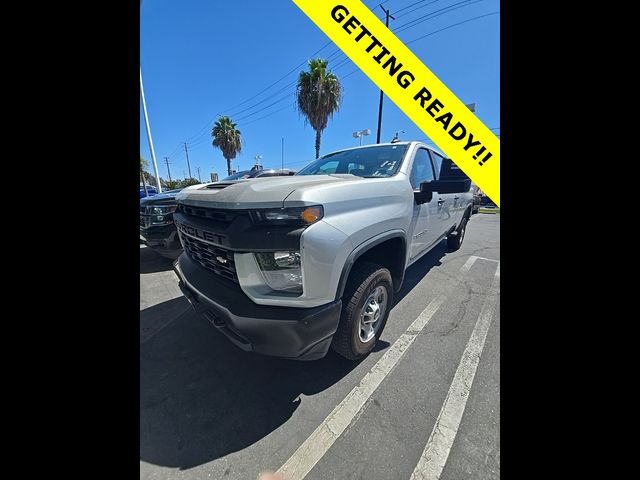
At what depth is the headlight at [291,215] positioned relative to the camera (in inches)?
52.7

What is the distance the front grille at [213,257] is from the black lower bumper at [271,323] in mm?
95

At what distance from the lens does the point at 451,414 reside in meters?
1.60

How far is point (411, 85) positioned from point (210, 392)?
3.14m

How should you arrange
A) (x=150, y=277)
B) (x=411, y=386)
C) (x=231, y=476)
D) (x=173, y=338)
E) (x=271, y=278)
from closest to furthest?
(x=231, y=476) < (x=271, y=278) < (x=411, y=386) < (x=173, y=338) < (x=150, y=277)

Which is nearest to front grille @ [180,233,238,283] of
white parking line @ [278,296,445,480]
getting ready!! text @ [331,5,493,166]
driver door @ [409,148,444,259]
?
white parking line @ [278,296,445,480]

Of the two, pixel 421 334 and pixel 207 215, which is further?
pixel 421 334

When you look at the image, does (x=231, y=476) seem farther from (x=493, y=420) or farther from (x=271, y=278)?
(x=493, y=420)

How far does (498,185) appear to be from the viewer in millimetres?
2211

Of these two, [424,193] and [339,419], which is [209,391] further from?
[424,193]

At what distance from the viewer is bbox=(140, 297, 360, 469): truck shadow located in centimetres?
139

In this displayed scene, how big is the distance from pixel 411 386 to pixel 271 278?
57.5 inches

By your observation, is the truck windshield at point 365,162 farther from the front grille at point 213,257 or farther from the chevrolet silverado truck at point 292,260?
the front grille at point 213,257

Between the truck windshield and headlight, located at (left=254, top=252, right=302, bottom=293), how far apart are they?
146 centimetres
